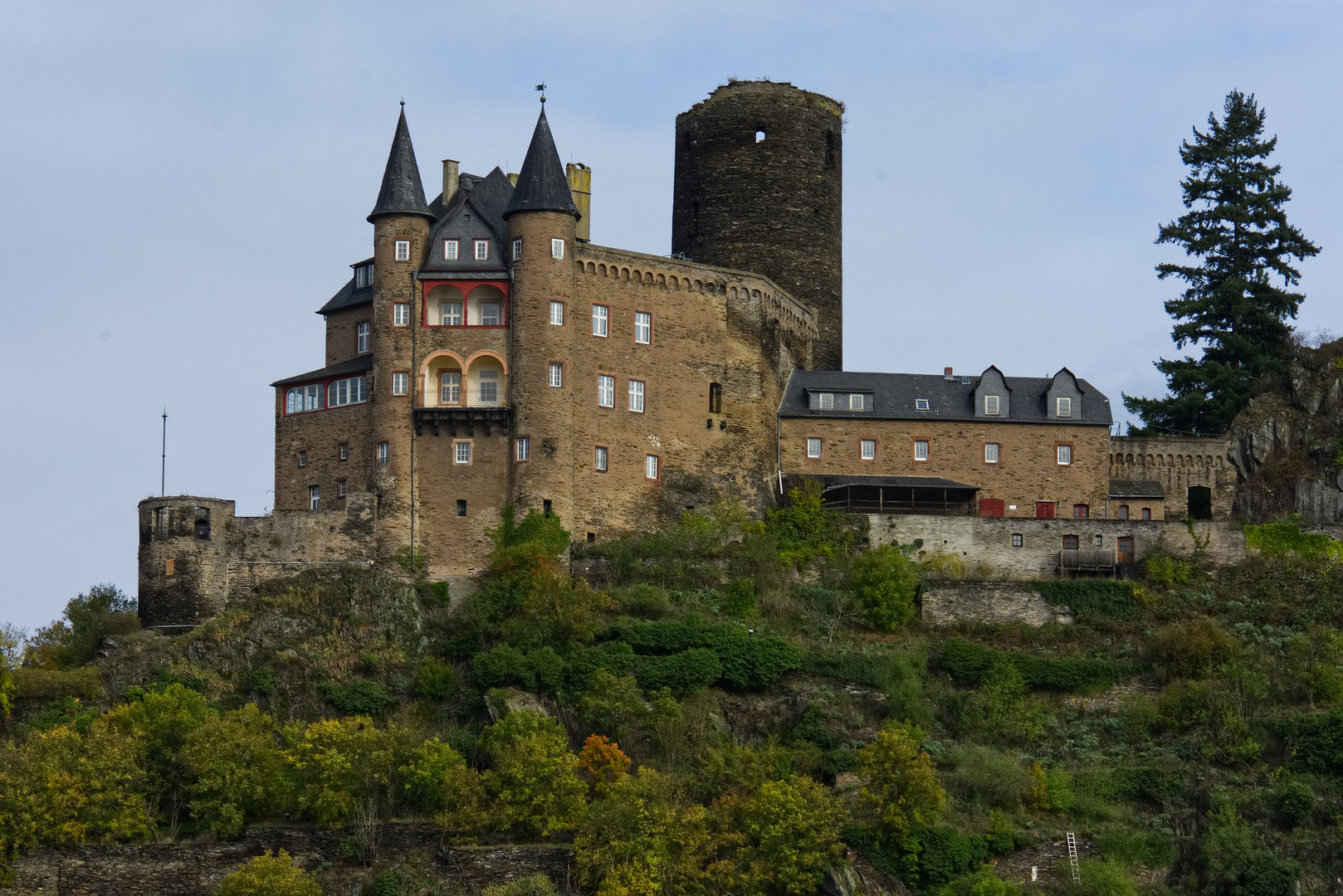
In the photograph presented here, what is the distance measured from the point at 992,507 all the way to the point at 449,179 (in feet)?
69.1

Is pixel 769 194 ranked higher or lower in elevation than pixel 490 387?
higher

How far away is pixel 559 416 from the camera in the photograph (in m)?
73.2

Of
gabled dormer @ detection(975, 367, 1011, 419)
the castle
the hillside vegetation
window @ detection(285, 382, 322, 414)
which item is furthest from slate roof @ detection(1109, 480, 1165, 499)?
window @ detection(285, 382, 322, 414)

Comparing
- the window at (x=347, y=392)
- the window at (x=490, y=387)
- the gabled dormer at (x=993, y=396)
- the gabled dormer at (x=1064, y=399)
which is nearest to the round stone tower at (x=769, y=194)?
the gabled dormer at (x=993, y=396)

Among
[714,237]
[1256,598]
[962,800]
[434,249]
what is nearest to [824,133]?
[714,237]

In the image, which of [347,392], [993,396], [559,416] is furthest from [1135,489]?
[347,392]

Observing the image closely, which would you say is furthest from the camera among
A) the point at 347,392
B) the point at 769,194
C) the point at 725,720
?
the point at 769,194

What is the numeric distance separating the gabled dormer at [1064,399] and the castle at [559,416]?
6 centimetres

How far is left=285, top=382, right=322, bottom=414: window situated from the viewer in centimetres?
7644

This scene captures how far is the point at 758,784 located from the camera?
61.5 metres

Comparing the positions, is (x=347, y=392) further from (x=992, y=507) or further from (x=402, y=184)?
(x=992, y=507)

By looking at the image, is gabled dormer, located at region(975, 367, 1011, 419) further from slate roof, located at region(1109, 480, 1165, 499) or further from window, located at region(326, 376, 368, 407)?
window, located at region(326, 376, 368, 407)

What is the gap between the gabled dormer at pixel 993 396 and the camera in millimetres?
79812

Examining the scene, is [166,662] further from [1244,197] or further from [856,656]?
[1244,197]
